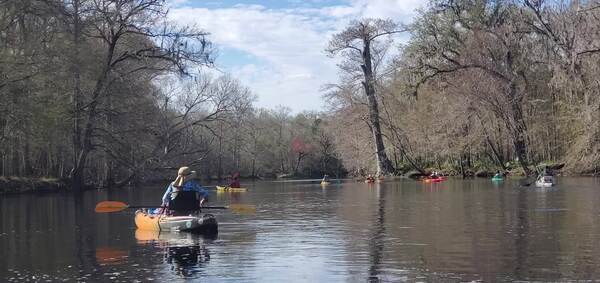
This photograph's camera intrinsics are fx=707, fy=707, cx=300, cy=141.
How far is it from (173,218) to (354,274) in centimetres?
840

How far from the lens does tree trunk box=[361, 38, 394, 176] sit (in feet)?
209

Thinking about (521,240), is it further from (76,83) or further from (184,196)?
(76,83)

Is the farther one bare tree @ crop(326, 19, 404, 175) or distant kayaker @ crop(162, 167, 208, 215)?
bare tree @ crop(326, 19, 404, 175)

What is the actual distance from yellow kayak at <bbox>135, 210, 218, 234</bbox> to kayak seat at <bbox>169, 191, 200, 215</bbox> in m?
0.39

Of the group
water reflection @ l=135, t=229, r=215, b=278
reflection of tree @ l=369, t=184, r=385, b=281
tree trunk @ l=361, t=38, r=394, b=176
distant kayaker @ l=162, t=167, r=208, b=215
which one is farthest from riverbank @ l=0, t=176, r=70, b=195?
tree trunk @ l=361, t=38, r=394, b=176

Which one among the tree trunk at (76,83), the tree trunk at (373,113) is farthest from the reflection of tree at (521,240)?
the tree trunk at (373,113)

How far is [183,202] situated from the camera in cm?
1984

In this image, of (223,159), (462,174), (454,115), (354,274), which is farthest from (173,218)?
(223,159)

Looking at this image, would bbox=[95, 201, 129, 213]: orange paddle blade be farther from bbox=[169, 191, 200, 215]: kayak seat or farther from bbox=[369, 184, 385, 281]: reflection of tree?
bbox=[369, 184, 385, 281]: reflection of tree

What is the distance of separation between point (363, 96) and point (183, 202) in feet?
152

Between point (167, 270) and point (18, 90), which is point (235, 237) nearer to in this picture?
point (167, 270)

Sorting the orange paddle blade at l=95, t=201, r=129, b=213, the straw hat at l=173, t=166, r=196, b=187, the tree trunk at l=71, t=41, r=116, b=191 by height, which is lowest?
the orange paddle blade at l=95, t=201, r=129, b=213

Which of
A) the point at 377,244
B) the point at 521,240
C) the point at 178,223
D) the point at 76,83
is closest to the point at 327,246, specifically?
the point at 377,244

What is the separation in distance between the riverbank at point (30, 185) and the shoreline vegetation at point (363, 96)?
0.10 m
